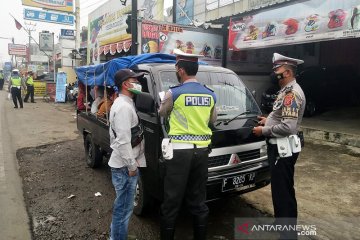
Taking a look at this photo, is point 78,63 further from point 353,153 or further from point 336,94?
point 353,153

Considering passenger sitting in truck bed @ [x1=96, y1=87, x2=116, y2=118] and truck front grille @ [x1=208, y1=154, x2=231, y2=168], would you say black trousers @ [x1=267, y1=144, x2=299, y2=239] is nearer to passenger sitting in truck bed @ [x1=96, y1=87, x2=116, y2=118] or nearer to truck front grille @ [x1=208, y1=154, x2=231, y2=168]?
truck front grille @ [x1=208, y1=154, x2=231, y2=168]

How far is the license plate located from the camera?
3.72m

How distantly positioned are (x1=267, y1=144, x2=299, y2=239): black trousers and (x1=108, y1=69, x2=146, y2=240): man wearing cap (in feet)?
4.58

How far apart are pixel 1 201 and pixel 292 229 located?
162 inches

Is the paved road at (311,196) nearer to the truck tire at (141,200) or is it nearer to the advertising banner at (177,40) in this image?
the truck tire at (141,200)

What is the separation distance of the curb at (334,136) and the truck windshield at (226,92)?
4475 mm

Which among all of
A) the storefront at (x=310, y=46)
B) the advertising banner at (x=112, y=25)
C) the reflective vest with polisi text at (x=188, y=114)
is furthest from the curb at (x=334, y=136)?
the advertising banner at (x=112, y=25)

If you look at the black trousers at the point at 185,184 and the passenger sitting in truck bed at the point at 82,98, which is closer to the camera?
the black trousers at the point at 185,184

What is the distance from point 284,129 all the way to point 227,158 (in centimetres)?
83

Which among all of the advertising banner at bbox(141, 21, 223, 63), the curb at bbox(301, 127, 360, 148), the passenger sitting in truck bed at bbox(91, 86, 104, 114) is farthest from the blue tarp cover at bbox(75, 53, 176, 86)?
the advertising banner at bbox(141, 21, 223, 63)

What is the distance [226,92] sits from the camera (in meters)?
4.50

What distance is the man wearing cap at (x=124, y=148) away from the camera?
3037 mm

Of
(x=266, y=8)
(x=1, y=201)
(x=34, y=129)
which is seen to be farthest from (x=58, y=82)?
(x=1, y=201)

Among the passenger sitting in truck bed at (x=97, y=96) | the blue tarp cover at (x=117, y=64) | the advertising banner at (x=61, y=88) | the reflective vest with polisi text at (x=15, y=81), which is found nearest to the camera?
the blue tarp cover at (x=117, y=64)
